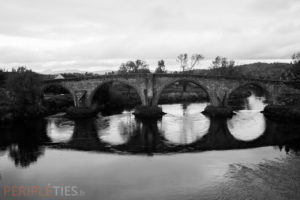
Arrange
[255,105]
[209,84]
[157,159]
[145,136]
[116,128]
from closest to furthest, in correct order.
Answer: [157,159] < [145,136] < [116,128] < [209,84] < [255,105]

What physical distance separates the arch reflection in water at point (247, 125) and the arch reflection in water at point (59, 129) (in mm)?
18240

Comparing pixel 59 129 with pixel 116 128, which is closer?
pixel 59 129

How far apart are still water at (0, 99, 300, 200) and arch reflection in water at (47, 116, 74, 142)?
0.11 m

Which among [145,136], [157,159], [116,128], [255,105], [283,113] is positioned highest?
[283,113]

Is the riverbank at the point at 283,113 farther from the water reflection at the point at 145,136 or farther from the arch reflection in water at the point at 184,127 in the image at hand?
the arch reflection in water at the point at 184,127

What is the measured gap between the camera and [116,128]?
3047 centimetres

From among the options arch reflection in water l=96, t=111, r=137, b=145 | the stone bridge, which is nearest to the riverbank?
the stone bridge

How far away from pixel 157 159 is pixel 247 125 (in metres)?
16.0

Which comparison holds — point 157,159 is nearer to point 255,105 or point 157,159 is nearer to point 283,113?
point 283,113

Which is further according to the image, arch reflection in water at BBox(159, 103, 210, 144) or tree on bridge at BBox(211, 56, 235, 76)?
tree on bridge at BBox(211, 56, 235, 76)

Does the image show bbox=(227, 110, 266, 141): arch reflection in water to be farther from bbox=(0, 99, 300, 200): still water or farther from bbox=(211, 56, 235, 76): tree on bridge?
bbox=(211, 56, 235, 76): tree on bridge

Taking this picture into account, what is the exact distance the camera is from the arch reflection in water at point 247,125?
2616 centimetres

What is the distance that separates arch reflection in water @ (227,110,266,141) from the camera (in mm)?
26156

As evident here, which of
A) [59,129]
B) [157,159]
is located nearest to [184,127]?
[157,159]
